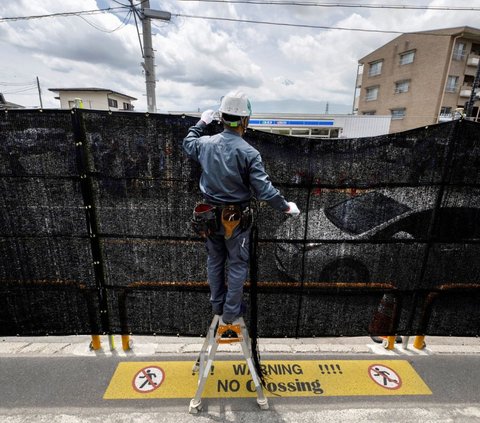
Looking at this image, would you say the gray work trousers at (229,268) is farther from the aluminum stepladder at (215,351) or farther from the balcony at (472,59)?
the balcony at (472,59)

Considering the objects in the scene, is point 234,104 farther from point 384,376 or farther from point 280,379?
point 384,376

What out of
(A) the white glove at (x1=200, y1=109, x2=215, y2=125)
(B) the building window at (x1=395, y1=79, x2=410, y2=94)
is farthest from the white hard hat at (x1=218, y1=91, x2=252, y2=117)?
(B) the building window at (x1=395, y1=79, x2=410, y2=94)

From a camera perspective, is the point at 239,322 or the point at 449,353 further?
the point at 449,353

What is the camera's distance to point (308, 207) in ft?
8.79

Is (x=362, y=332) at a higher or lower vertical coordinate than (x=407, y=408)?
higher

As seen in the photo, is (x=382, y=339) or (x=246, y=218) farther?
(x=382, y=339)

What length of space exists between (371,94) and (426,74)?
8.10 meters

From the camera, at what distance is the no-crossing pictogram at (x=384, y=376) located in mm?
2680

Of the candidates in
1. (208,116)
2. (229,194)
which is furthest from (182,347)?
(208,116)

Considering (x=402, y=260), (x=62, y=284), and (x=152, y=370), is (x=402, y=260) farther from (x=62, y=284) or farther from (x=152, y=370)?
(x=62, y=284)

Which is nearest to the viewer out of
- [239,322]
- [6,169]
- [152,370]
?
[239,322]

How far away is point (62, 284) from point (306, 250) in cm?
254

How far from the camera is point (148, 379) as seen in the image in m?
2.66

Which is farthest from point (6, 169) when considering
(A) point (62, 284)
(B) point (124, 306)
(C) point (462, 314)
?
(C) point (462, 314)
